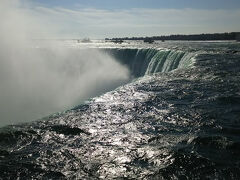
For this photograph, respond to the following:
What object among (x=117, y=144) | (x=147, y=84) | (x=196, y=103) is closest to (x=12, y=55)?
(x=147, y=84)

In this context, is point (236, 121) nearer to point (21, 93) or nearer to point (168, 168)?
point (168, 168)

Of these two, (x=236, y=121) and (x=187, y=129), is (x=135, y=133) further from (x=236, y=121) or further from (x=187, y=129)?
(x=236, y=121)

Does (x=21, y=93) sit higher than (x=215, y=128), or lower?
lower

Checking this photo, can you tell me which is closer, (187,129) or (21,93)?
(187,129)

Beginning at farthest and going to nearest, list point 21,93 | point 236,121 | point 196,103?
point 21,93, point 196,103, point 236,121

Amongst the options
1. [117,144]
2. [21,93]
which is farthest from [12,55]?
[117,144]

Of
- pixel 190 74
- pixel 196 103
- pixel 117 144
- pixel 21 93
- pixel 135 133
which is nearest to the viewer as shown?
pixel 117 144
